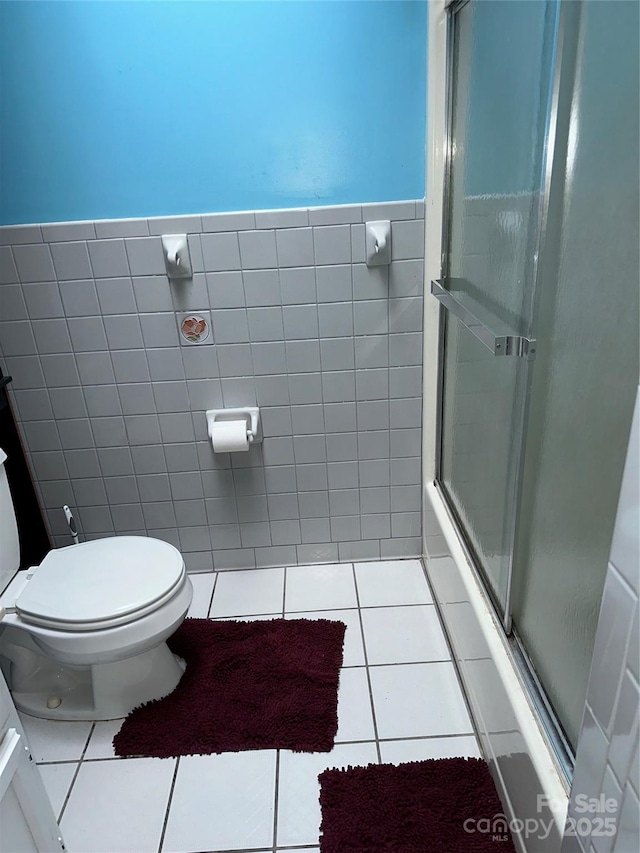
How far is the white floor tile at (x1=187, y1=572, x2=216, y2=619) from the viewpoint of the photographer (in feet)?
6.94

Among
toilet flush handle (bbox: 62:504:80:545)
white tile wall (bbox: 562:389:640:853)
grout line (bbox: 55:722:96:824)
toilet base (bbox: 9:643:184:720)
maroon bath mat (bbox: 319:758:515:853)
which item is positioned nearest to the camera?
white tile wall (bbox: 562:389:640:853)

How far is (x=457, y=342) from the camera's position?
5.82 feet

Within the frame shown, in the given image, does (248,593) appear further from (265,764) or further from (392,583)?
(265,764)

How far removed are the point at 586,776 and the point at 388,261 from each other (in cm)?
148

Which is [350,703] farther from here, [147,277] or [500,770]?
[147,277]

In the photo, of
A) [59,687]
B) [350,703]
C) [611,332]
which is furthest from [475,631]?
→ [59,687]

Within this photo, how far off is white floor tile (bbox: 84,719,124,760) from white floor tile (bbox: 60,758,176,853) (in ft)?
0.09

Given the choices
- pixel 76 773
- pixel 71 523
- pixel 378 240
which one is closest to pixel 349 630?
pixel 76 773

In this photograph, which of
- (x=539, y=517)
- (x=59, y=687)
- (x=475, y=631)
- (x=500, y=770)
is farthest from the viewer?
(x=59, y=687)

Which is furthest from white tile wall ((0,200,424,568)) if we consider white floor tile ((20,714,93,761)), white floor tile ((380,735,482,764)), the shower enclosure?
white floor tile ((380,735,482,764))

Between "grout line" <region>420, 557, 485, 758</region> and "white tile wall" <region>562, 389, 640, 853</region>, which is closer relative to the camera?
"white tile wall" <region>562, 389, 640, 853</region>

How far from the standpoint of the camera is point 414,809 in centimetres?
140

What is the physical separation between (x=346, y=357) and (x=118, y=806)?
4.75 feet

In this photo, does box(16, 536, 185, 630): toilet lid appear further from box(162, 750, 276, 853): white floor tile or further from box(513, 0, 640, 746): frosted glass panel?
box(513, 0, 640, 746): frosted glass panel
